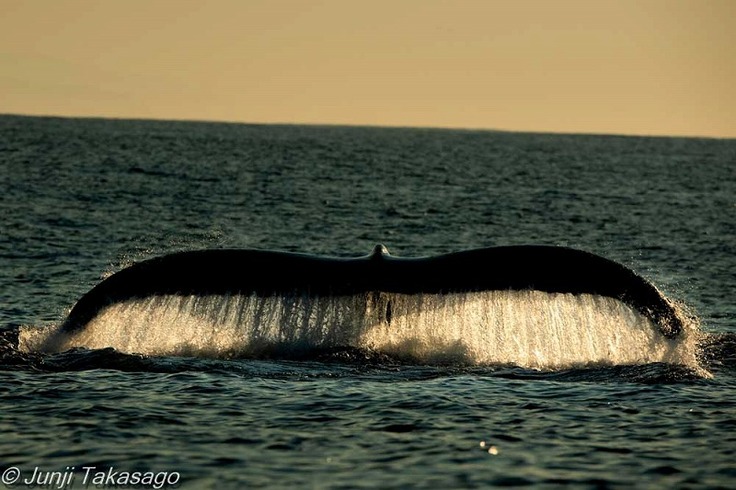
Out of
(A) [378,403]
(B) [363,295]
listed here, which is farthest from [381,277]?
(A) [378,403]

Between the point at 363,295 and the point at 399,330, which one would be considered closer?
the point at 363,295

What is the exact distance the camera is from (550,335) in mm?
13859

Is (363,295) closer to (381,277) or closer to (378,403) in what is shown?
(381,277)

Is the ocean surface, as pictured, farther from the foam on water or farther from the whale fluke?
A: the whale fluke

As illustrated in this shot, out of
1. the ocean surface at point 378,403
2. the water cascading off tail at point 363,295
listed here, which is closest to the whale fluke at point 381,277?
the water cascading off tail at point 363,295

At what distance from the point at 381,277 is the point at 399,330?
172 cm

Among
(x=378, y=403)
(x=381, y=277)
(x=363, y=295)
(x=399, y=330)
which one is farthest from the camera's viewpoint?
(x=399, y=330)

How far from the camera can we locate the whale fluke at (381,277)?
1145cm

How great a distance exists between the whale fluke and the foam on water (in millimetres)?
81

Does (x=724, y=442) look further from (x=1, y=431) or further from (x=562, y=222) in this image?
(x=562, y=222)

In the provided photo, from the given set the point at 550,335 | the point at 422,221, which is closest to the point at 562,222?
the point at 422,221

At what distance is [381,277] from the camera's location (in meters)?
11.8

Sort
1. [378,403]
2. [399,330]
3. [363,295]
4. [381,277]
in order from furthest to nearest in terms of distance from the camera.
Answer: [399,330] < [378,403] < [363,295] < [381,277]

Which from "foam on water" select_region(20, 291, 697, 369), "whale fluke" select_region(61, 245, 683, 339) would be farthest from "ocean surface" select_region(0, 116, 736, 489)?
"whale fluke" select_region(61, 245, 683, 339)
